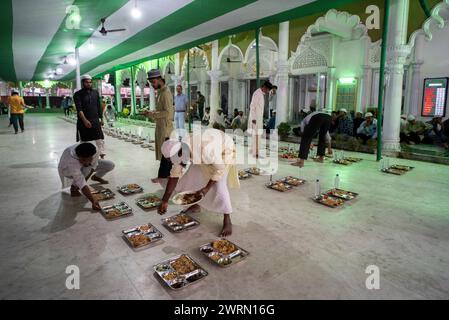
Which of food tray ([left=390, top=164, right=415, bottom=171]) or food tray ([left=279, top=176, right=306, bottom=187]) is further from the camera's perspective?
food tray ([left=390, top=164, right=415, bottom=171])

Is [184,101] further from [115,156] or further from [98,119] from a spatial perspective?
[98,119]

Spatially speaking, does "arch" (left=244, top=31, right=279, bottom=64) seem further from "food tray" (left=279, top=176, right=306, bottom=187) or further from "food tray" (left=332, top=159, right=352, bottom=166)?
"food tray" (left=279, top=176, right=306, bottom=187)

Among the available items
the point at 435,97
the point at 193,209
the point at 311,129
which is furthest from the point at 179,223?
the point at 435,97

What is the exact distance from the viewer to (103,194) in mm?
4070

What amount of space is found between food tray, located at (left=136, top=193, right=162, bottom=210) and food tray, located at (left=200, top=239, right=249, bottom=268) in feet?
4.09

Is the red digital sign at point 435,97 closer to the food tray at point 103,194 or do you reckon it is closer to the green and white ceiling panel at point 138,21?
the green and white ceiling panel at point 138,21

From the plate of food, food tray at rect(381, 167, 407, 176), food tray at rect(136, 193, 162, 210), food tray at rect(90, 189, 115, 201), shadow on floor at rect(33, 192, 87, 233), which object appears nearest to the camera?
the plate of food

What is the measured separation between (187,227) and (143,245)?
1.73 ft

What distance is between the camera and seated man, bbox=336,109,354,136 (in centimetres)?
780

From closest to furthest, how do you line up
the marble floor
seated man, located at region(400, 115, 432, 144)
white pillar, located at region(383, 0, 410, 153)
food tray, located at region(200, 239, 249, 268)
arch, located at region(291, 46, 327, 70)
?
the marble floor
food tray, located at region(200, 239, 249, 268)
white pillar, located at region(383, 0, 410, 153)
seated man, located at region(400, 115, 432, 144)
arch, located at region(291, 46, 327, 70)

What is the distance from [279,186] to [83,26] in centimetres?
651

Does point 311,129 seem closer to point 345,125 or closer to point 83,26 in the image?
point 345,125

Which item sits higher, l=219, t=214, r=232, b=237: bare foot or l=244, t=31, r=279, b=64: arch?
l=244, t=31, r=279, b=64: arch

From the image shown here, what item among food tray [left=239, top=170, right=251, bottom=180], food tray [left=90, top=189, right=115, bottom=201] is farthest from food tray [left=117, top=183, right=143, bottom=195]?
food tray [left=239, top=170, right=251, bottom=180]
